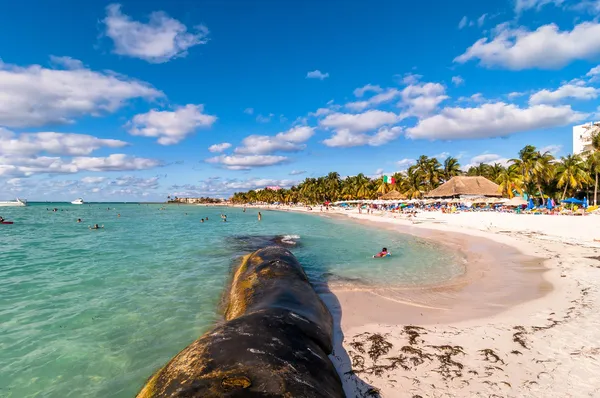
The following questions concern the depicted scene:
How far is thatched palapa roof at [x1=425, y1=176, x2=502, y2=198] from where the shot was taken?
2003 inches

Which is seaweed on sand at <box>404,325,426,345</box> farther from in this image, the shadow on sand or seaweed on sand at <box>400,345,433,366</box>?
the shadow on sand

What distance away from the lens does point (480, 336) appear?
6.64m

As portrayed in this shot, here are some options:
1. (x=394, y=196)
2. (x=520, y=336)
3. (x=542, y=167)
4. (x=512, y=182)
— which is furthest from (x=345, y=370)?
(x=394, y=196)

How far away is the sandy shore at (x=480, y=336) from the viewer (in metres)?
4.90

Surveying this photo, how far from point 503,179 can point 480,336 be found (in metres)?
62.0

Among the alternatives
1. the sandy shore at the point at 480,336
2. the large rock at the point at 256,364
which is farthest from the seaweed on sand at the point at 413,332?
the large rock at the point at 256,364

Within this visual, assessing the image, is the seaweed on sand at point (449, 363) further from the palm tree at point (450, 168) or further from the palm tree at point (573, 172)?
the palm tree at point (450, 168)

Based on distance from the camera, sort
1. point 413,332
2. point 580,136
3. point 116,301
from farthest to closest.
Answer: point 580,136
point 116,301
point 413,332

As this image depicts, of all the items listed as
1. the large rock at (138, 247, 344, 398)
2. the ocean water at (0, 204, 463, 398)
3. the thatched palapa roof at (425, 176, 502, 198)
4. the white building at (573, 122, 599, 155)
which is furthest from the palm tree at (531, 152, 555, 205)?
the large rock at (138, 247, 344, 398)

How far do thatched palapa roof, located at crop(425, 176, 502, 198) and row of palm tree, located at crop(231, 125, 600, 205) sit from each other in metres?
1.94

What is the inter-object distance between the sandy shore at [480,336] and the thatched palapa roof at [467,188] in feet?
131

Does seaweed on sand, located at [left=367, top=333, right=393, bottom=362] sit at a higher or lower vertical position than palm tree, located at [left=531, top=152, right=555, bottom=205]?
lower

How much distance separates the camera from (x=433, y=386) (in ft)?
16.0

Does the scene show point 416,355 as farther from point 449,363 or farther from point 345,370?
point 345,370
